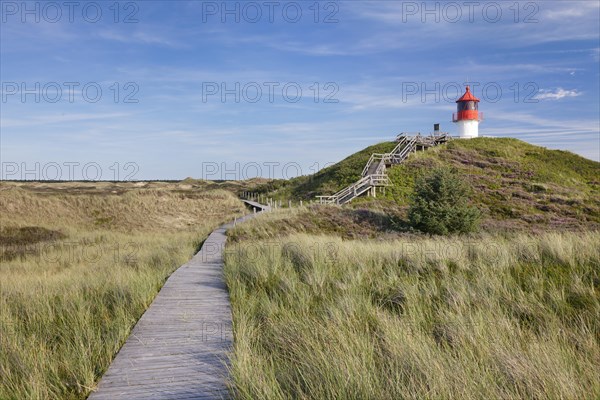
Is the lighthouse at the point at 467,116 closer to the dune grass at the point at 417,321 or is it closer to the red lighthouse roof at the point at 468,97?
the red lighthouse roof at the point at 468,97

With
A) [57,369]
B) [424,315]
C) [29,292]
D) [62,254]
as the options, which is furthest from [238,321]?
[62,254]

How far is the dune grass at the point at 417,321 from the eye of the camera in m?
3.74

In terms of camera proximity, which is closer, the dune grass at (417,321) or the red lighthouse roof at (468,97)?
the dune grass at (417,321)

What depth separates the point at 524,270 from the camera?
8.75 meters

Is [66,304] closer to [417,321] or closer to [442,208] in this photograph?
[417,321]

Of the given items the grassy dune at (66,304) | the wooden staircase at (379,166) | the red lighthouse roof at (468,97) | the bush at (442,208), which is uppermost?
the red lighthouse roof at (468,97)

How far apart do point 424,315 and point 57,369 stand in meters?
4.92

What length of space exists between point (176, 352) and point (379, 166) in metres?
32.9

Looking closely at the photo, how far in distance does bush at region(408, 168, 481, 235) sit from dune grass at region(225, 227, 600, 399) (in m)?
9.75

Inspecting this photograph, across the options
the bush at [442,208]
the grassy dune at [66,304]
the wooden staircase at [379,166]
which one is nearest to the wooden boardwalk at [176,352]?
the grassy dune at [66,304]

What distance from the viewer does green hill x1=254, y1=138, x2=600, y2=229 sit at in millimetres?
29141

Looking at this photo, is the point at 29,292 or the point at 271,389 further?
the point at 29,292

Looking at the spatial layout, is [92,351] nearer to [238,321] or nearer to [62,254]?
[238,321]

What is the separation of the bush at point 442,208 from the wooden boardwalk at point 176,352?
50.0 ft
